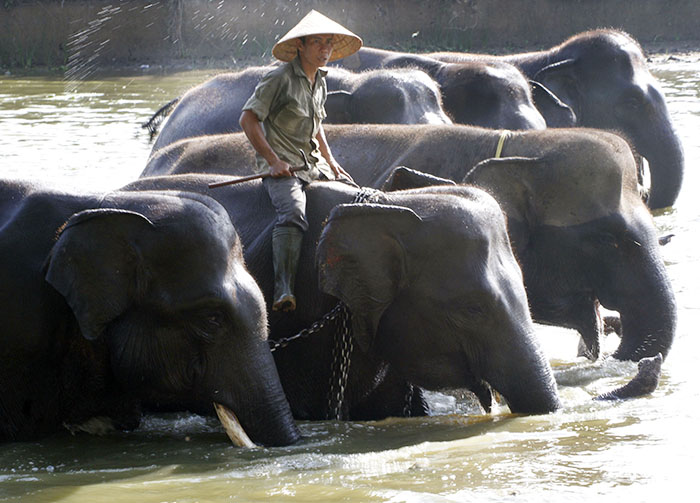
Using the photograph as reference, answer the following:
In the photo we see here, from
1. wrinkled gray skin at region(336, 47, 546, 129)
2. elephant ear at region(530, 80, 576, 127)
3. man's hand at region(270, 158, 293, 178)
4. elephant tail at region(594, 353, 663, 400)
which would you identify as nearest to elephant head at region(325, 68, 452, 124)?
wrinkled gray skin at region(336, 47, 546, 129)

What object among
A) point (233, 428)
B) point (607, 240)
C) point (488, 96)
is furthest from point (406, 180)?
point (488, 96)

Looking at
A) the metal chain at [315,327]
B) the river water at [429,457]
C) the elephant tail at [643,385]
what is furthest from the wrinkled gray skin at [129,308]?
the elephant tail at [643,385]

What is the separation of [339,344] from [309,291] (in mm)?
235

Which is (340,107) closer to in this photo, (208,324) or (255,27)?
(208,324)

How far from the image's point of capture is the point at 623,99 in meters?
9.48

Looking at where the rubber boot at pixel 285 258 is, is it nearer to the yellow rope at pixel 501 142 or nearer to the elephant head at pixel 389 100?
the yellow rope at pixel 501 142

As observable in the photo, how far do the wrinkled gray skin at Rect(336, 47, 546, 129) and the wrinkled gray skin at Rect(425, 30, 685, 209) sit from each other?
1178 millimetres

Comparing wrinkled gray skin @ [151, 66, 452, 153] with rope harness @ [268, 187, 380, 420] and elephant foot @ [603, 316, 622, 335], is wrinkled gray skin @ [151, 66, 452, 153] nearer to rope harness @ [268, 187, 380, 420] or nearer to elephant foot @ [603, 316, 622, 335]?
elephant foot @ [603, 316, 622, 335]

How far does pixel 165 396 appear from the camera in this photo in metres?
4.30

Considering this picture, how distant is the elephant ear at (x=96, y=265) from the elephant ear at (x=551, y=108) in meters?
5.24

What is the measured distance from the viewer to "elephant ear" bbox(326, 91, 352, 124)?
26.7 feet

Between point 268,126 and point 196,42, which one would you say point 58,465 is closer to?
point 268,126

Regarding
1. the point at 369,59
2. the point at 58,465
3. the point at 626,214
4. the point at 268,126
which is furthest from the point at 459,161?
the point at 369,59

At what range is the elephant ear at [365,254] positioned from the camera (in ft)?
14.2
